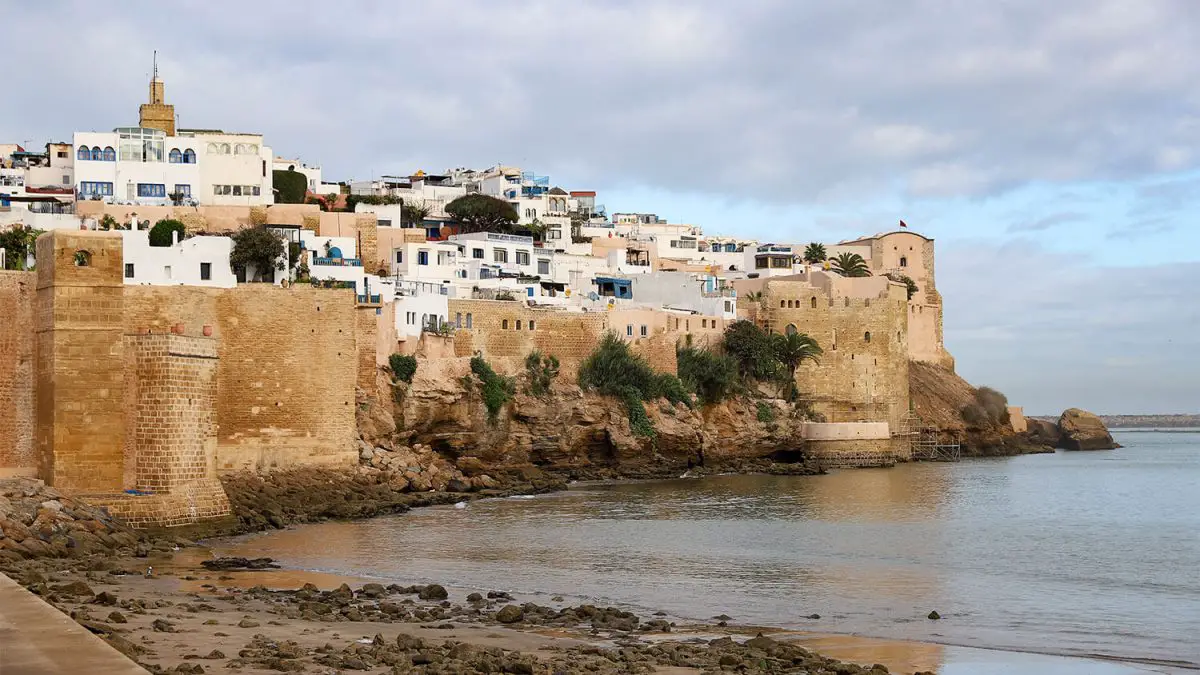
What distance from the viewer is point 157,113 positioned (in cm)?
5034

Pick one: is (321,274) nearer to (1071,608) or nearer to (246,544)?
(246,544)

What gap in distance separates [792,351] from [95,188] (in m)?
23.8

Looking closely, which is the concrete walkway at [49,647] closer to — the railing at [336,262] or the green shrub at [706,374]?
the railing at [336,262]

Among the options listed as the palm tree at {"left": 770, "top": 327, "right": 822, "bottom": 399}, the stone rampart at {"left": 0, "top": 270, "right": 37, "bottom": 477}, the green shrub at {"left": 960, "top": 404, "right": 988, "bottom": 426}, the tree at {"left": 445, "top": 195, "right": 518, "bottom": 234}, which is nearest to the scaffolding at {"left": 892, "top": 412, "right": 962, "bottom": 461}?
the green shrub at {"left": 960, "top": 404, "right": 988, "bottom": 426}

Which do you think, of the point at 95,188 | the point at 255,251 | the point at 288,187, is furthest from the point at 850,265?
the point at 255,251

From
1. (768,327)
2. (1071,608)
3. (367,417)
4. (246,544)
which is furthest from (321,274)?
(1071,608)

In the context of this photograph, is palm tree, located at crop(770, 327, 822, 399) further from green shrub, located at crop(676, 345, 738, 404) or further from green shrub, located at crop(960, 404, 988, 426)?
green shrub, located at crop(960, 404, 988, 426)

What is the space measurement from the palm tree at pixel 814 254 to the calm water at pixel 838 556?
86.5 feet

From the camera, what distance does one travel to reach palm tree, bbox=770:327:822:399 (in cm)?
5166

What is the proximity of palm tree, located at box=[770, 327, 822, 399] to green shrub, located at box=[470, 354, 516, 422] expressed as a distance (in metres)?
13.9

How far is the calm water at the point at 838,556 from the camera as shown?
19438 mm

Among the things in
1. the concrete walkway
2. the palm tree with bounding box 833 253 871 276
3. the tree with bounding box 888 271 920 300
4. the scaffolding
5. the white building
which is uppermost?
the palm tree with bounding box 833 253 871 276

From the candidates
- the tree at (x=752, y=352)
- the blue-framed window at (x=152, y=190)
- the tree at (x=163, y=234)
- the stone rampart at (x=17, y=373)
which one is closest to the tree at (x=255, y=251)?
the tree at (x=163, y=234)

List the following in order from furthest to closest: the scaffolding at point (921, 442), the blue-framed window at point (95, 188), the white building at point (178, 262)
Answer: the scaffolding at point (921, 442), the blue-framed window at point (95, 188), the white building at point (178, 262)
